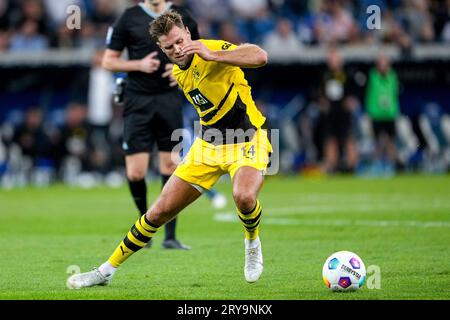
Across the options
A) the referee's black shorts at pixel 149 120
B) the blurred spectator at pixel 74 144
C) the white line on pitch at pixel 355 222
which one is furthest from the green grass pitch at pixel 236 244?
the blurred spectator at pixel 74 144

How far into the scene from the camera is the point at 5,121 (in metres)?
25.9

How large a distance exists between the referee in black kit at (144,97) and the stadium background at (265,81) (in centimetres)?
1046

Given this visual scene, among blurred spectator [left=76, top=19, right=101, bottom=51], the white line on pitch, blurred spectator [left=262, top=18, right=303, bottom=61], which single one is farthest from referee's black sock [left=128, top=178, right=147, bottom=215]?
blurred spectator [left=262, top=18, right=303, bottom=61]

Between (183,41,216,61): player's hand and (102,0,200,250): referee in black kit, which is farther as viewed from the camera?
(102,0,200,250): referee in black kit

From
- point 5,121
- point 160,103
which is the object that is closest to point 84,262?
point 160,103

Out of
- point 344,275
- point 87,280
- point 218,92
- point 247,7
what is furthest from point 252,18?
point 344,275

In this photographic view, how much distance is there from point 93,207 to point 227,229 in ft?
14.5

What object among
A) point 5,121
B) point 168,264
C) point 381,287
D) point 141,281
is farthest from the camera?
point 5,121

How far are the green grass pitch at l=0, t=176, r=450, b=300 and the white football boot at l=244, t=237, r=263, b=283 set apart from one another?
0.29 feet

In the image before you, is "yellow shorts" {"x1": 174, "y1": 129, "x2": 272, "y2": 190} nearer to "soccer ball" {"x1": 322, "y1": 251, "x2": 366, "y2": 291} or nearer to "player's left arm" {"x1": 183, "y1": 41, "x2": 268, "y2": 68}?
"player's left arm" {"x1": 183, "y1": 41, "x2": 268, "y2": 68}

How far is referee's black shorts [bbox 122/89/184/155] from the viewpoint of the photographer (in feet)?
39.1

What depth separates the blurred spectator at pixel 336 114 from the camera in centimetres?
2438

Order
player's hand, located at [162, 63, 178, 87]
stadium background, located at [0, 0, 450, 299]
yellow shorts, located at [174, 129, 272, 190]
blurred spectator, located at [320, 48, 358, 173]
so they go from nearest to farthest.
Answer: yellow shorts, located at [174, 129, 272, 190] → player's hand, located at [162, 63, 178, 87] → stadium background, located at [0, 0, 450, 299] → blurred spectator, located at [320, 48, 358, 173]

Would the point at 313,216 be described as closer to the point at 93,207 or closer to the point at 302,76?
the point at 93,207
